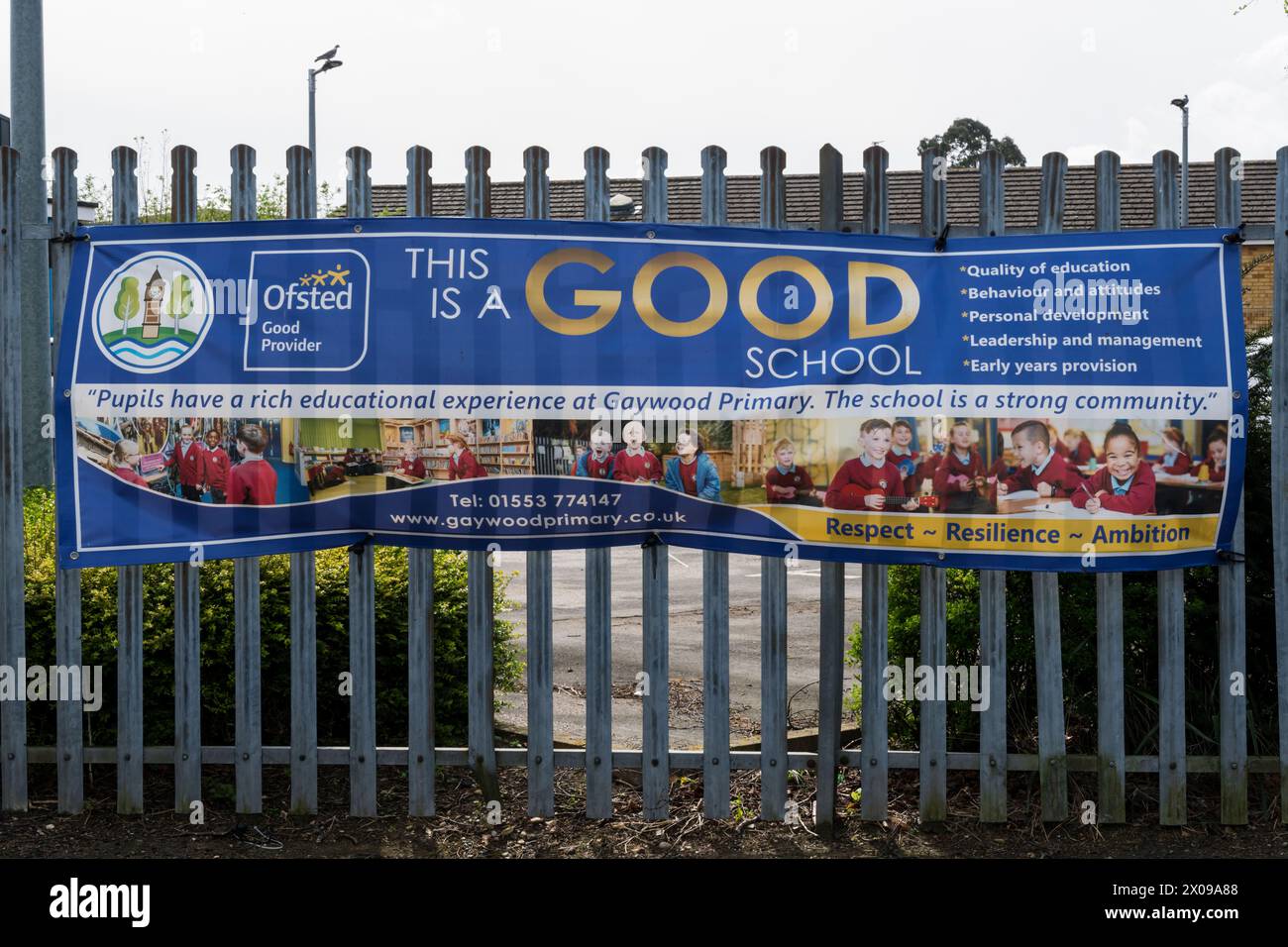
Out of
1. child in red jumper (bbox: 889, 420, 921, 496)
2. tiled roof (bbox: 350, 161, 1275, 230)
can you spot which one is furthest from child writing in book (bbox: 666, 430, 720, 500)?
tiled roof (bbox: 350, 161, 1275, 230)

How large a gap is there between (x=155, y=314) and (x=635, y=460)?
7.08 feet

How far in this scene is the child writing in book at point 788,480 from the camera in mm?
4891

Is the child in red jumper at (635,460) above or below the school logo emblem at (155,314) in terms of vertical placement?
below

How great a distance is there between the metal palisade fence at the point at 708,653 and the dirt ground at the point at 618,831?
9 centimetres

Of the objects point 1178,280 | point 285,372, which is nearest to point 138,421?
point 285,372

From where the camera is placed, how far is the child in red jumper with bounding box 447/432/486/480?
489cm

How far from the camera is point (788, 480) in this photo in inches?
193

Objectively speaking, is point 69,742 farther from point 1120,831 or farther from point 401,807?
point 1120,831

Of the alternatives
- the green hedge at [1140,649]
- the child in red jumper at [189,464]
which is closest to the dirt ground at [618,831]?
the green hedge at [1140,649]

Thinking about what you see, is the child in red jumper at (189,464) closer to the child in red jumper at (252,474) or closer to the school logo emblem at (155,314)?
the child in red jumper at (252,474)

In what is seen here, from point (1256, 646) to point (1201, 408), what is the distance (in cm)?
128

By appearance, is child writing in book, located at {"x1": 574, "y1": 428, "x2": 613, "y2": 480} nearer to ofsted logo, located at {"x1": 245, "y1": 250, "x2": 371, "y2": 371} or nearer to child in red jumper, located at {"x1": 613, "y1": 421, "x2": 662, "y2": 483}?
child in red jumper, located at {"x1": 613, "y1": 421, "x2": 662, "y2": 483}

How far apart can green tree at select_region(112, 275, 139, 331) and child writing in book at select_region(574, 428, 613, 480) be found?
2.03 m

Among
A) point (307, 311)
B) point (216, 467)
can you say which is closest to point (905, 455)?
point (307, 311)
